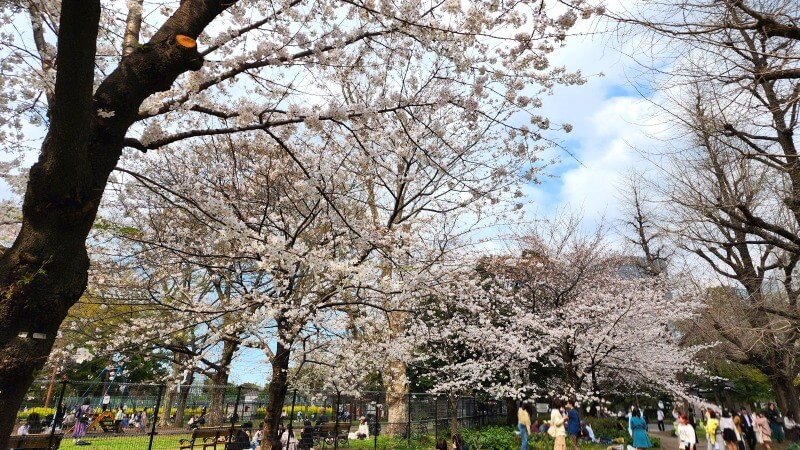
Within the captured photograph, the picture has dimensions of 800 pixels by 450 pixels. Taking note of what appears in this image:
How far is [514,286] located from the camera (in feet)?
61.1

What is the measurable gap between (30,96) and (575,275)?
1673 centimetres

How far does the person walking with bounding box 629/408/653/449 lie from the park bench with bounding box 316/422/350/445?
7.40m

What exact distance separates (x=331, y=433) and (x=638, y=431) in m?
8.18

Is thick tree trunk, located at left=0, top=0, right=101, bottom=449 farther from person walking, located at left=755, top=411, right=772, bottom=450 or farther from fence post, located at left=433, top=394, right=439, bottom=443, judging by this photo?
person walking, located at left=755, top=411, right=772, bottom=450

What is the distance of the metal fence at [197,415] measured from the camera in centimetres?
962

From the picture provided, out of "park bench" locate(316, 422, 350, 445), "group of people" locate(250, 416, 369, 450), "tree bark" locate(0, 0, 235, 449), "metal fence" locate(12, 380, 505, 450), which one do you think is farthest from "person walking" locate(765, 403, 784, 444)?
"tree bark" locate(0, 0, 235, 449)

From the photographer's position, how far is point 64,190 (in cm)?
268

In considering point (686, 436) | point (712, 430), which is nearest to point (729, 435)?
point (712, 430)

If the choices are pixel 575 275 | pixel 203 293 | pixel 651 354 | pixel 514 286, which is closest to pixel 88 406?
pixel 203 293

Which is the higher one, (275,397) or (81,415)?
(275,397)

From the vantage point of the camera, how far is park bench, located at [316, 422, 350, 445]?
1213 cm

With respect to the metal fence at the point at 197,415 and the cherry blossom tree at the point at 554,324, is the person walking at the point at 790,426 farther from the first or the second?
the metal fence at the point at 197,415

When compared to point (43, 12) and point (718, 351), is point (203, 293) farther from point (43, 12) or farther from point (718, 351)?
point (718, 351)

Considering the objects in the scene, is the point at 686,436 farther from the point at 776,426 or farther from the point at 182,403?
the point at 182,403
